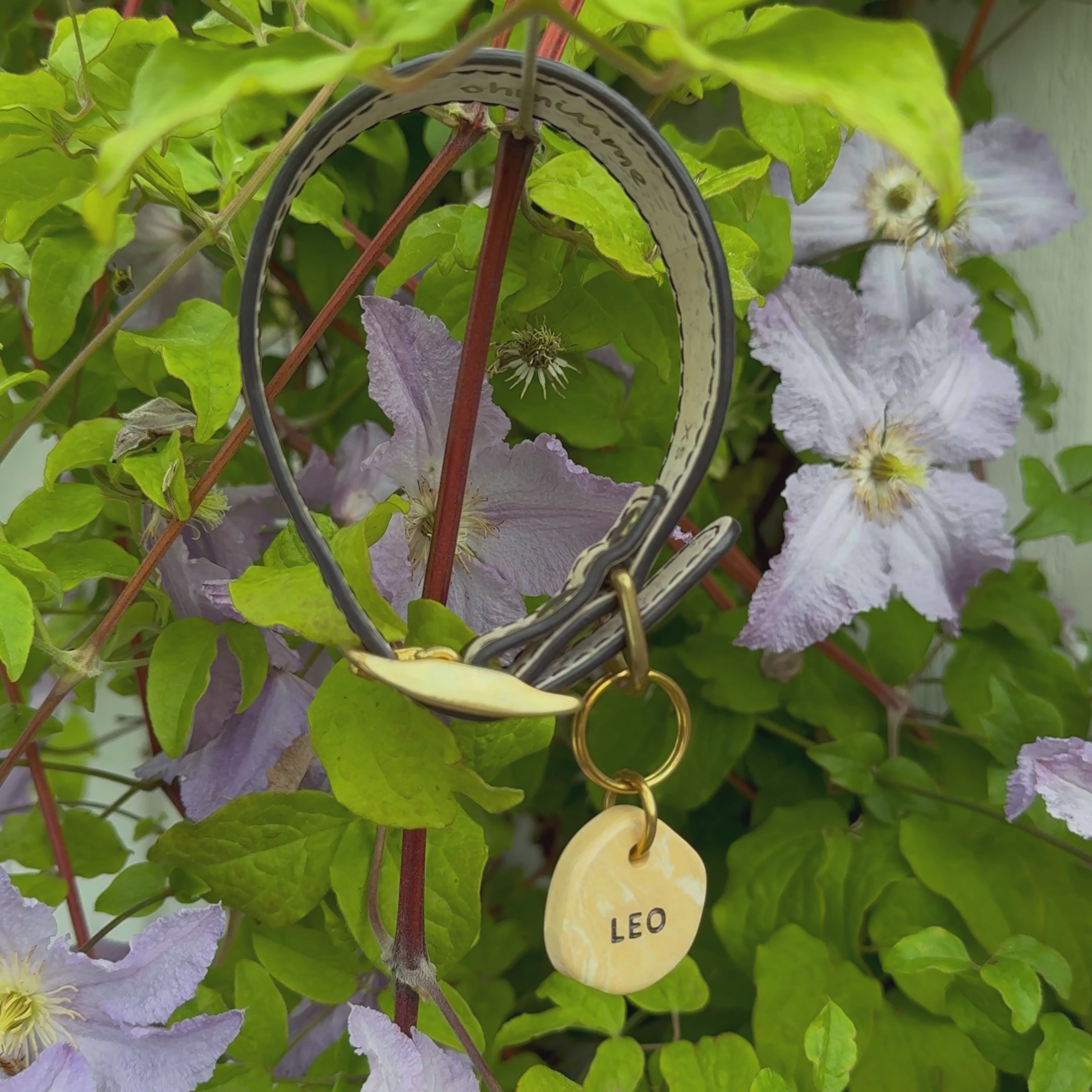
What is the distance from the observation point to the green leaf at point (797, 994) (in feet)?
1.16

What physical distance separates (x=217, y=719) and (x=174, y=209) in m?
0.23

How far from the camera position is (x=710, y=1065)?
30 cm

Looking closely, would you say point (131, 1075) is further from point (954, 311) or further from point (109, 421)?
point (954, 311)

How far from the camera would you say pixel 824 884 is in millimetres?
411

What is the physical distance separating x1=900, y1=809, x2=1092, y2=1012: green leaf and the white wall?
0.22 metres

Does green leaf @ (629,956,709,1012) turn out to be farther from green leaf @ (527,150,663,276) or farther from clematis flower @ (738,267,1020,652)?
green leaf @ (527,150,663,276)

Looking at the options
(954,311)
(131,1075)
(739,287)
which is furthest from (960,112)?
(131,1075)

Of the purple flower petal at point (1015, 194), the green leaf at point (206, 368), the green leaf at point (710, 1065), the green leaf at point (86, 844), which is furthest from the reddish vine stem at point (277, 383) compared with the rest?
the purple flower petal at point (1015, 194)

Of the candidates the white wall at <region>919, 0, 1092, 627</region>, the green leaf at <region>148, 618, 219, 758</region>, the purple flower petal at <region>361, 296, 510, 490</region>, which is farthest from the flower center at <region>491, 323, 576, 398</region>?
the white wall at <region>919, 0, 1092, 627</region>

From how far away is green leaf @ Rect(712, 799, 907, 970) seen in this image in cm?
41

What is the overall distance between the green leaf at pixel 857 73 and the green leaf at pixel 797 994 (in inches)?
12.3

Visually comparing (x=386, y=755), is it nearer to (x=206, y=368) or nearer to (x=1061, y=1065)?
(x=206, y=368)

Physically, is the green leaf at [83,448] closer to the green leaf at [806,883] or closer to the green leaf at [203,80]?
the green leaf at [203,80]

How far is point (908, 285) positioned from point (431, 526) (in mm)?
290
